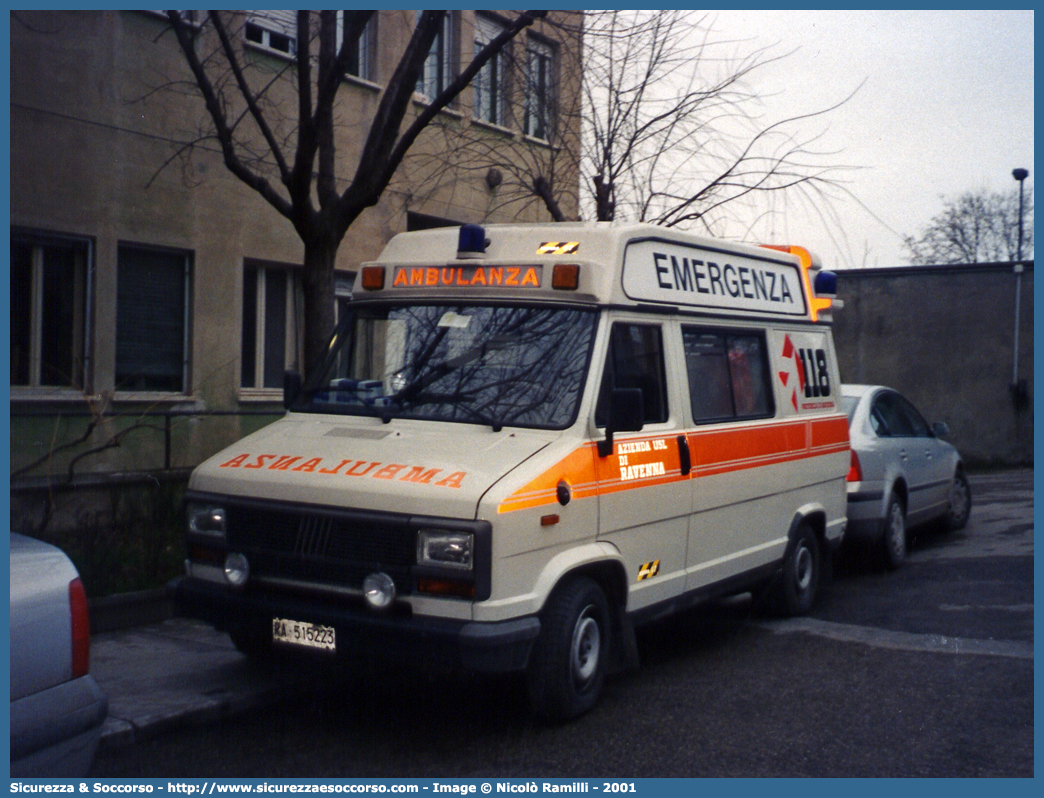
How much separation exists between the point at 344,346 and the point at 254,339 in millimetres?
6764

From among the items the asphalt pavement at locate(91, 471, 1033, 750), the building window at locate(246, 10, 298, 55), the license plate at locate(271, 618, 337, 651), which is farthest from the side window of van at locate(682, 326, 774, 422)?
the building window at locate(246, 10, 298, 55)

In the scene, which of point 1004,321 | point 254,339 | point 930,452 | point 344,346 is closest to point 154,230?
point 254,339

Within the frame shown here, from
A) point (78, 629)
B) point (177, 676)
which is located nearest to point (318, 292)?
point (177, 676)

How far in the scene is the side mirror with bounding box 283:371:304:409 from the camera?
655 cm

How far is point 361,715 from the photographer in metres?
5.74

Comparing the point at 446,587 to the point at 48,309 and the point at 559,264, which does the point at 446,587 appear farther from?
the point at 48,309

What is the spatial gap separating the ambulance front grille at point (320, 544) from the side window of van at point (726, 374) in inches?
94.0

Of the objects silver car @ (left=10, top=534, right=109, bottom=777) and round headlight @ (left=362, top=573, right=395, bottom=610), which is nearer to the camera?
silver car @ (left=10, top=534, right=109, bottom=777)

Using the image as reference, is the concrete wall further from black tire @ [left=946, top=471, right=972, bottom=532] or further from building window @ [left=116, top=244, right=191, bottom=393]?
building window @ [left=116, top=244, right=191, bottom=393]

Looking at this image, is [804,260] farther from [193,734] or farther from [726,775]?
[193,734]

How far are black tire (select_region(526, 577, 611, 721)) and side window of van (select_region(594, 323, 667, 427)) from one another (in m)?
0.94

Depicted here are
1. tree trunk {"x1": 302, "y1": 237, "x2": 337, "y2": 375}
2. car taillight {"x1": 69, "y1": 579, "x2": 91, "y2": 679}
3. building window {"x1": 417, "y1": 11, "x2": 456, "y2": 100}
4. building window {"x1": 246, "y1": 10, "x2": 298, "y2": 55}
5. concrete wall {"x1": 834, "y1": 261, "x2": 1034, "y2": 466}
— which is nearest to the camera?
car taillight {"x1": 69, "y1": 579, "x2": 91, "y2": 679}

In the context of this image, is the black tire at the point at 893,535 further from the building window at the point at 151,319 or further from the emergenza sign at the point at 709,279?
the building window at the point at 151,319

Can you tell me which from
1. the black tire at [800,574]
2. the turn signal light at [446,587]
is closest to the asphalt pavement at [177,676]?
the black tire at [800,574]
